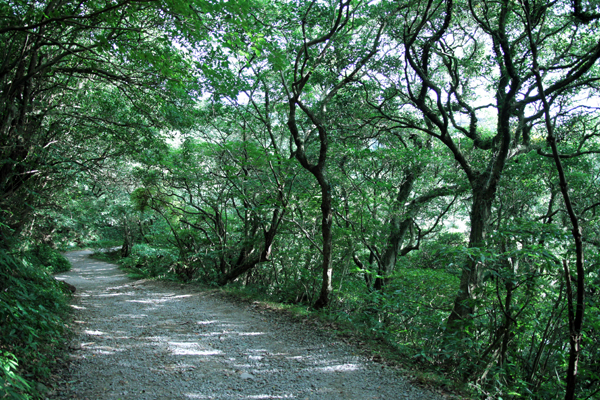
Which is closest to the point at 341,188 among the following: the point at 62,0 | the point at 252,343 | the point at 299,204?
the point at 299,204

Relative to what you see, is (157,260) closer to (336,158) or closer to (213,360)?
(336,158)

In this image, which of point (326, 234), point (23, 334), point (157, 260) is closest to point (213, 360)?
point (23, 334)

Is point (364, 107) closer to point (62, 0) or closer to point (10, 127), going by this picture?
point (62, 0)

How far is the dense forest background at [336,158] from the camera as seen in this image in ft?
13.4

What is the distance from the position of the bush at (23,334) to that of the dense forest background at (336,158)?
34mm

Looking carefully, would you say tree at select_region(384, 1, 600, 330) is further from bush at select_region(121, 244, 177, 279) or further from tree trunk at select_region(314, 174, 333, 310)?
bush at select_region(121, 244, 177, 279)

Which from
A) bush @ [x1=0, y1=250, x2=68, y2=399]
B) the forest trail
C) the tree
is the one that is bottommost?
the forest trail

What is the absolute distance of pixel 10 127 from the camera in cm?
516

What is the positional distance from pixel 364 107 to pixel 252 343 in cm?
634

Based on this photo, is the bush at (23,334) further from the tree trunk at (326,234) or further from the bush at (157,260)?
the bush at (157,260)

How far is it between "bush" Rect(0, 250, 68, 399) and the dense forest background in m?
0.03

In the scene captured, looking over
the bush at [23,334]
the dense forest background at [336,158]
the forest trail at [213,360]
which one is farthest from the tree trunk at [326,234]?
the bush at [23,334]

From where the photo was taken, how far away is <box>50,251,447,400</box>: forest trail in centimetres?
371

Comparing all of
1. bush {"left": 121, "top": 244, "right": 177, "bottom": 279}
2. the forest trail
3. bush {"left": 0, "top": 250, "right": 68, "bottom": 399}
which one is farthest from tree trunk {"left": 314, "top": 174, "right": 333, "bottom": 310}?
bush {"left": 121, "top": 244, "right": 177, "bottom": 279}
